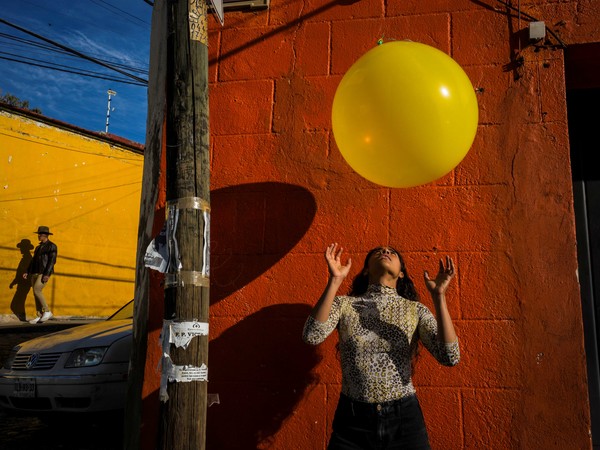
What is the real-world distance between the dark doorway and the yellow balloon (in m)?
1.55

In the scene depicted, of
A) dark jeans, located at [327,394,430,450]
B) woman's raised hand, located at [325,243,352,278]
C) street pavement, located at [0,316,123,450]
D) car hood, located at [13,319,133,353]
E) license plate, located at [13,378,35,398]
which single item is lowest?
street pavement, located at [0,316,123,450]

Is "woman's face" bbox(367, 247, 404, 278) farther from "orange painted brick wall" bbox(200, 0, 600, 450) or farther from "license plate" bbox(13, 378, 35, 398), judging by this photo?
"license plate" bbox(13, 378, 35, 398)

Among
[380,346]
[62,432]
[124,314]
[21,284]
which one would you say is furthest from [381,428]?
[21,284]

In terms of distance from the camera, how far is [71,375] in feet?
A: 14.4

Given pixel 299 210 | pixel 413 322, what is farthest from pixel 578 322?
pixel 299 210

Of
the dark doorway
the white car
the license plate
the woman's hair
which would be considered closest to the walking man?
the white car

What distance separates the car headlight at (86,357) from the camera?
14.7 ft

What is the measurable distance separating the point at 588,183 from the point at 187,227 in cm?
321

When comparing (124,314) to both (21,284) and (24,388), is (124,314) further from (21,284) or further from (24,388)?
(21,284)

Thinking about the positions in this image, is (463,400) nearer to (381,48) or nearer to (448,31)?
(381,48)

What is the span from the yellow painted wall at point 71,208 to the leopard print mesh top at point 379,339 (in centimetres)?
1125

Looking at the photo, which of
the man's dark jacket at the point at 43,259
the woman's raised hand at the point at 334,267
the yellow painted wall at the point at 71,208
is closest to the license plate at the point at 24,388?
the woman's raised hand at the point at 334,267

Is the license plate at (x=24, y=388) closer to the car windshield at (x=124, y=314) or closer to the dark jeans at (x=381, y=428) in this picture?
the car windshield at (x=124, y=314)

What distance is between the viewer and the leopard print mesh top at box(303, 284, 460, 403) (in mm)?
2512
